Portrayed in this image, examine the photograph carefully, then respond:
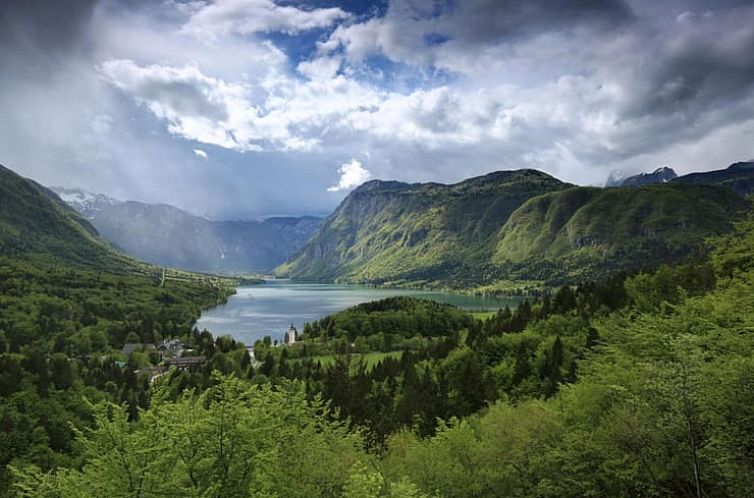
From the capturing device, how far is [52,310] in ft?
601

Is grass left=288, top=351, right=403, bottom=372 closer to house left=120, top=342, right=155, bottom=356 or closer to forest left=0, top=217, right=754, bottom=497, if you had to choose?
forest left=0, top=217, right=754, bottom=497

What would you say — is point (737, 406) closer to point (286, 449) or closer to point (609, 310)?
point (286, 449)

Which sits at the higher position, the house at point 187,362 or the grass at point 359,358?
the house at point 187,362

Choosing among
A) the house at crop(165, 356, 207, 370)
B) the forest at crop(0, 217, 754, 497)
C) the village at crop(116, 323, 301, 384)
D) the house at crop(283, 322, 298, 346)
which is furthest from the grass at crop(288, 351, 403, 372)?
the forest at crop(0, 217, 754, 497)

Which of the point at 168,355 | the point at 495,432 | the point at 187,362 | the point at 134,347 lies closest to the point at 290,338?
the point at 187,362

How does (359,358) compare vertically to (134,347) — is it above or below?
below

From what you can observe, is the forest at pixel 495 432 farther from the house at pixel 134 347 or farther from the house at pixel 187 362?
the house at pixel 134 347

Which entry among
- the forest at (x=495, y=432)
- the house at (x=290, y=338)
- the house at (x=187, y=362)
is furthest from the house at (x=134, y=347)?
the forest at (x=495, y=432)

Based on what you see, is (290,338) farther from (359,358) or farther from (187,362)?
(359,358)

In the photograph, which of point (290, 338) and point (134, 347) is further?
point (134, 347)

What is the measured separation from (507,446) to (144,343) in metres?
162

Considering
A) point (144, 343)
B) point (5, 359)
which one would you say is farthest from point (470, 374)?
point (144, 343)

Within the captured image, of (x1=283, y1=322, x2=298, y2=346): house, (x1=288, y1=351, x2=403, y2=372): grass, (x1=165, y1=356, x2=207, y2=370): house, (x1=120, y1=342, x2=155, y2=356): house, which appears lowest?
Result: (x1=288, y1=351, x2=403, y2=372): grass

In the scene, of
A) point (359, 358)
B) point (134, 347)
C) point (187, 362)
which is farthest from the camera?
point (134, 347)
